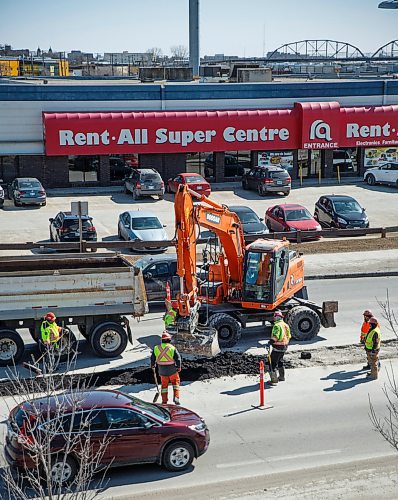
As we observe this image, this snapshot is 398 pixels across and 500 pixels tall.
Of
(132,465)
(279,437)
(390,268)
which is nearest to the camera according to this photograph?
(132,465)

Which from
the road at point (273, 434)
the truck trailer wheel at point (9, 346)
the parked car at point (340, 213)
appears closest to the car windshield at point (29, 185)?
the parked car at point (340, 213)

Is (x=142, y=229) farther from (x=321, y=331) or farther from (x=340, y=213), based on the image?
(x=321, y=331)

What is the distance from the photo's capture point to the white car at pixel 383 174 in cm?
4781

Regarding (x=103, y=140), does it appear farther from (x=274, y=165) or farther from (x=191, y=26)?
(x=191, y=26)

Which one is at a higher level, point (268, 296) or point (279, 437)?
point (268, 296)

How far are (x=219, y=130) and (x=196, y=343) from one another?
93.6ft

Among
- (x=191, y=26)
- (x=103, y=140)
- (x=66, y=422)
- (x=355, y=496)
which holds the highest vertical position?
(x=191, y=26)

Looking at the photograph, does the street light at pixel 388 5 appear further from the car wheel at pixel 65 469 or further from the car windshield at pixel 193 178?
the car wheel at pixel 65 469

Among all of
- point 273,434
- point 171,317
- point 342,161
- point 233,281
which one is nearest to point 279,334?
point 171,317

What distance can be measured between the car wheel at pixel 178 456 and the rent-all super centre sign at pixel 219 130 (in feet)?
105

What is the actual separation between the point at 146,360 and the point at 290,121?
29.7 metres

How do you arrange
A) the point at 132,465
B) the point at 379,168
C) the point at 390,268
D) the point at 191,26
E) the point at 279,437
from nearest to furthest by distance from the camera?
the point at 132,465 → the point at 279,437 → the point at 390,268 → the point at 379,168 → the point at 191,26

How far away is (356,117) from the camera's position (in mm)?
49188

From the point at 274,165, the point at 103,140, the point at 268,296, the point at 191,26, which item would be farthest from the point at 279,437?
the point at 191,26
